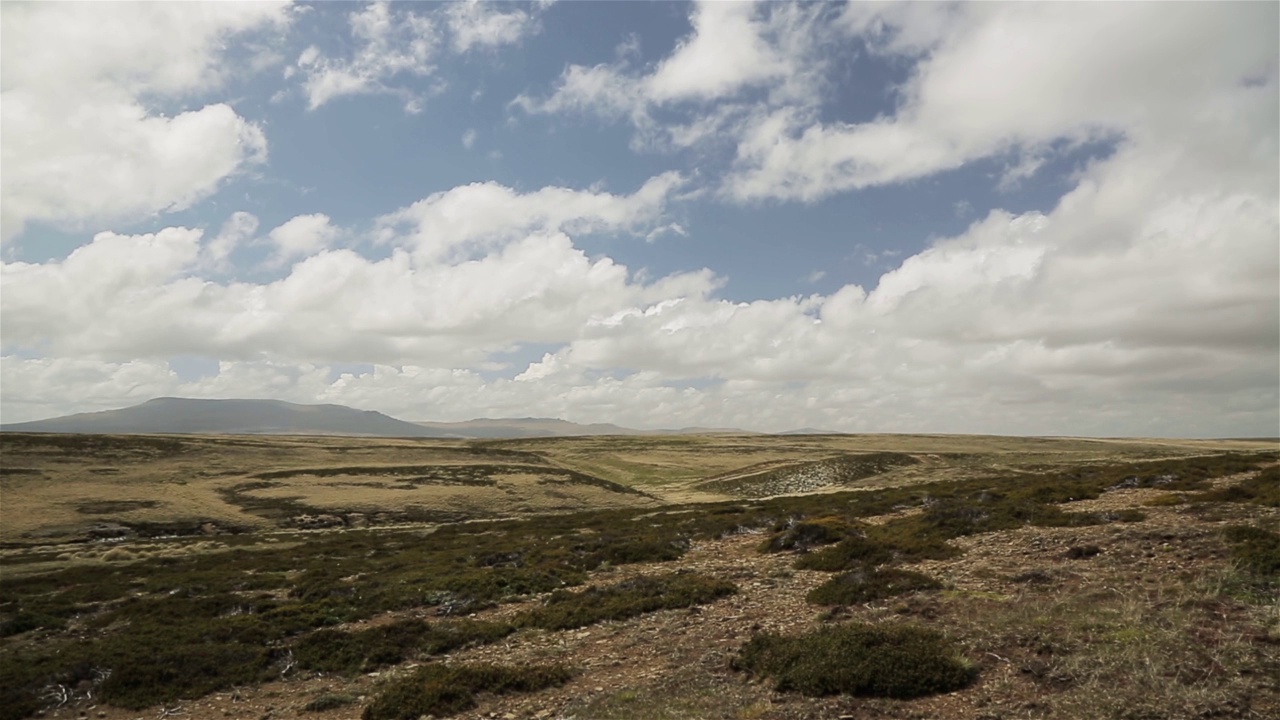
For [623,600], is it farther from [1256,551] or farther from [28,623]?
[28,623]

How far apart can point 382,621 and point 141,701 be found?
7.89 metres

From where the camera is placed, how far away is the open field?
12750mm

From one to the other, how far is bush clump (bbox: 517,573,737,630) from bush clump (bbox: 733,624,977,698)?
22.3 ft

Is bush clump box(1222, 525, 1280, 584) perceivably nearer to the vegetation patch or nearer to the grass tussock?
the grass tussock

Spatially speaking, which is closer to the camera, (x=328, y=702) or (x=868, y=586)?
(x=328, y=702)

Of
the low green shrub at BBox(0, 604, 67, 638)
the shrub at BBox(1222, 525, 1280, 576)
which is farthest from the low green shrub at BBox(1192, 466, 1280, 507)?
the low green shrub at BBox(0, 604, 67, 638)

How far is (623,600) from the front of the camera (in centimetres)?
2302

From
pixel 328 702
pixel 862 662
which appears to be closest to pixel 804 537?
pixel 862 662

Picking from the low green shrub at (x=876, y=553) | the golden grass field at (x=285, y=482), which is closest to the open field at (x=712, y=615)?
the low green shrub at (x=876, y=553)

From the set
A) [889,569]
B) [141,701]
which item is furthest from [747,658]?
[141,701]

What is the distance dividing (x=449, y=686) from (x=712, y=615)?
8.24m

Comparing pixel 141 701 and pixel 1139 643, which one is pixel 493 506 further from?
pixel 1139 643

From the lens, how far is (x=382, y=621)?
24516 millimetres

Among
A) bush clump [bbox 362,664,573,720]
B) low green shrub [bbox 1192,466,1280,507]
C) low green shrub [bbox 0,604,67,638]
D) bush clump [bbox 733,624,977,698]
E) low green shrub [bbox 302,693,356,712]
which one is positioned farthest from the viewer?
low green shrub [bbox 1192,466,1280,507]
